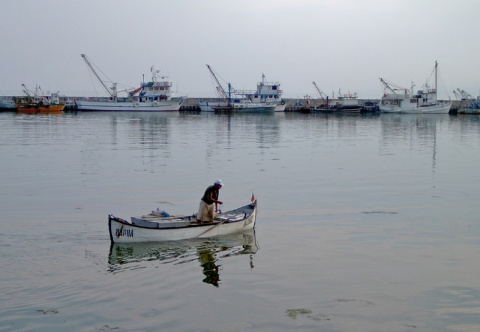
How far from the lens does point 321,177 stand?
111ft

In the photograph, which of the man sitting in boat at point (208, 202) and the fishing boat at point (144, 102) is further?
the fishing boat at point (144, 102)

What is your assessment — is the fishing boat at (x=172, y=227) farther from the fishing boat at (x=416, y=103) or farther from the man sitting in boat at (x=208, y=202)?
the fishing boat at (x=416, y=103)

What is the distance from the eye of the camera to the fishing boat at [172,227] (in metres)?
17.9

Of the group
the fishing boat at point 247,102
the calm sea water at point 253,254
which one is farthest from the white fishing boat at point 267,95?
the calm sea water at point 253,254

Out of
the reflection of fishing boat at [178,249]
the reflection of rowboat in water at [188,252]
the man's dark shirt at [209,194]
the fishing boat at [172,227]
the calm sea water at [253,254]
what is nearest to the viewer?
the calm sea water at [253,254]

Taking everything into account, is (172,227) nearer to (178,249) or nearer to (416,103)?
(178,249)

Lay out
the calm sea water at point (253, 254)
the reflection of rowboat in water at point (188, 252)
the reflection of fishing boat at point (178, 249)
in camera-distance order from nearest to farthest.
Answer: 1. the calm sea water at point (253, 254)
2. the reflection of rowboat in water at point (188, 252)
3. the reflection of fishing boat at point (178, 249)

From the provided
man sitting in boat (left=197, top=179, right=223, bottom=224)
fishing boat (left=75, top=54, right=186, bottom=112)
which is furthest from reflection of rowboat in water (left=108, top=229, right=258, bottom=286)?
fishing boat (left=75, top=54, right=186, bottom=112)

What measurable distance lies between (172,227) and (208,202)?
1517mm

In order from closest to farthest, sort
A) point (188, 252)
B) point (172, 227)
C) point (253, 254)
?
point (188, 252)
point (253, 254)
point (172, 227)

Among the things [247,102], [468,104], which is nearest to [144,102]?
[247,102]

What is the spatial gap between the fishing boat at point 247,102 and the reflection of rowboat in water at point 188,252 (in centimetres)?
11817

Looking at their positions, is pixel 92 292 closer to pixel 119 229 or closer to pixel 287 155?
pixel 119 229

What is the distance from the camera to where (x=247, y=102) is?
5502 inches
